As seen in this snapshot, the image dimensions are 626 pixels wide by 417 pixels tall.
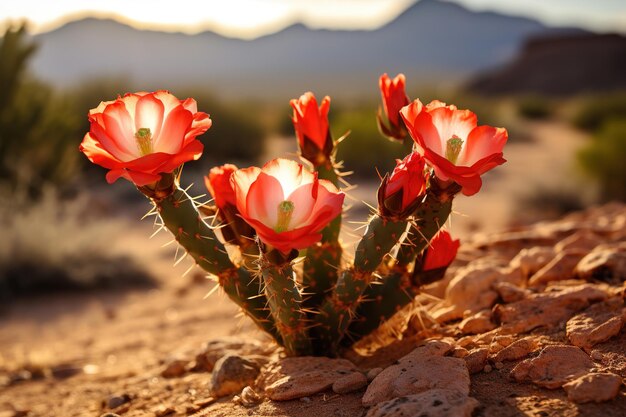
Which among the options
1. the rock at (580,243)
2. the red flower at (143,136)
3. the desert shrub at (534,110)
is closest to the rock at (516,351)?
the red flower at (143,136)

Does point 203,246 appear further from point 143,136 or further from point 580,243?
point 580,243

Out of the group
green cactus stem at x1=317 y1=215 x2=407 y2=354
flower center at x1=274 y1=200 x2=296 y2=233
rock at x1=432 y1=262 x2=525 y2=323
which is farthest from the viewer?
rock at x1=432 y1=262 x2=525 y2=323

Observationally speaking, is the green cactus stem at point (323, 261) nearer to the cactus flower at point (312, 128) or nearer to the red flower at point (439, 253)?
the cactus flower at point (312, 128)

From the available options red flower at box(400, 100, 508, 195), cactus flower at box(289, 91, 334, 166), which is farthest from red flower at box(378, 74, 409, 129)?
red flower at box(400, 100, 508, 195)

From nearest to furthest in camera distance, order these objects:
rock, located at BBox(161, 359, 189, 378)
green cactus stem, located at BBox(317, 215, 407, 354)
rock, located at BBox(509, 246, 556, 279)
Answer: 1. green cactus stem, located at BBox(317, 215, 407, 354)
2. rock, located at BBox(161, 359, 189, 378)
3. rock, located at BBox(509, 246, 556, 279)

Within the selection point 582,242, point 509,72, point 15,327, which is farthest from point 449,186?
point 509,72

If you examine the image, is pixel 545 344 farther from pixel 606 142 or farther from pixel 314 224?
Answer: pixel 606 142

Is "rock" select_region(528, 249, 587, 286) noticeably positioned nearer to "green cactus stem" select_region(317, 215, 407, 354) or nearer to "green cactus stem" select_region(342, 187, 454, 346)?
"green cactus stem" select_region(342, 187, 454, 346)
